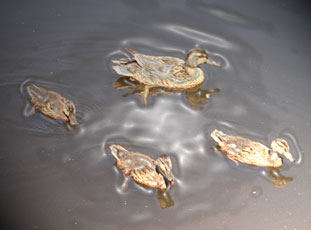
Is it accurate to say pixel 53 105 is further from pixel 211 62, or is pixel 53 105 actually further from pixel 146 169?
pixel 211 62

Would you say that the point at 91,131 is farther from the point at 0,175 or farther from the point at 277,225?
the point at 277,225

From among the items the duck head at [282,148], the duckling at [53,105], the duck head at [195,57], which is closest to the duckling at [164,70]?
the duck head at [195,57]

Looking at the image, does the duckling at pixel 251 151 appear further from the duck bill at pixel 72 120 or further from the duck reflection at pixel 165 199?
the duck bill at pixel 72 120

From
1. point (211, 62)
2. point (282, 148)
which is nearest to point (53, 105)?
point (211, 62)

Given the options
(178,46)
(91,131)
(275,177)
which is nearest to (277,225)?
(275,177)

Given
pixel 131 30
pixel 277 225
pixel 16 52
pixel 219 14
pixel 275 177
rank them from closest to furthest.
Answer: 1. pixel 277 225
2. pixel 275 177
3. pixel 16 52
4. pixel 131 30
5. pixel 219 14
